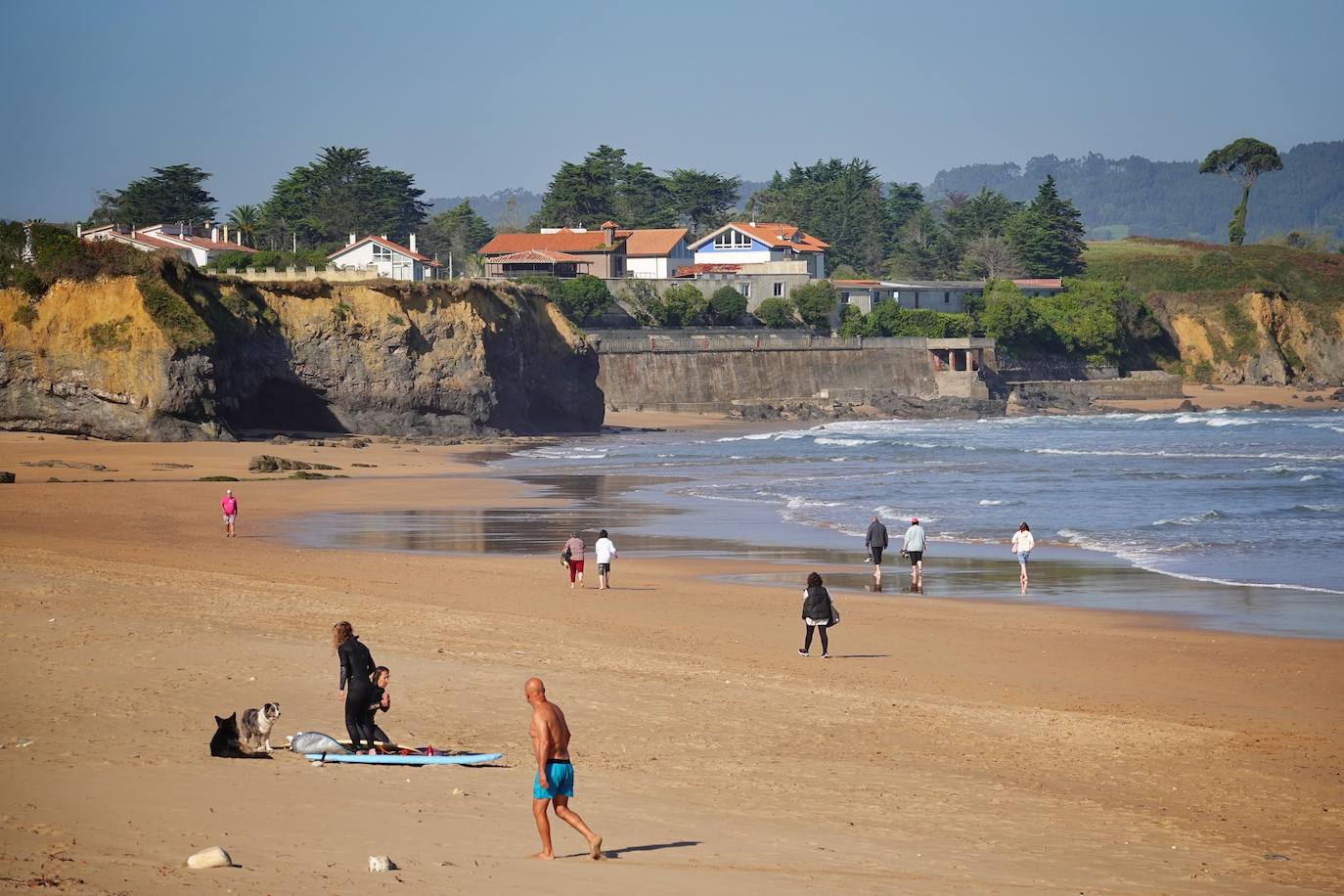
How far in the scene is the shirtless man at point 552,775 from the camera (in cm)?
868

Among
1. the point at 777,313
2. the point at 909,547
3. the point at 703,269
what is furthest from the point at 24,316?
the point at 703,269

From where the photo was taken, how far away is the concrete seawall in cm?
8538

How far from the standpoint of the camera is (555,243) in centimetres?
10319

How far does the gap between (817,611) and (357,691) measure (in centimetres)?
714

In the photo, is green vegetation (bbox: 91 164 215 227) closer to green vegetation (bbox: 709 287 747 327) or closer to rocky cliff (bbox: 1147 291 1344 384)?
green vegetation (bbox: 709 287 747 327)

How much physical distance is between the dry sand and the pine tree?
4056 inches

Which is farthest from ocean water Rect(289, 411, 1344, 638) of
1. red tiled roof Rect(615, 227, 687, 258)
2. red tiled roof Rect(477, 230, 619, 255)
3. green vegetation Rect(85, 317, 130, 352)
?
red tiled roof Rect(615, 227, 687, 258)

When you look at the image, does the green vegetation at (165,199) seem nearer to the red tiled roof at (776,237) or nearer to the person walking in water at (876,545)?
the red tiled roof at (776,237)

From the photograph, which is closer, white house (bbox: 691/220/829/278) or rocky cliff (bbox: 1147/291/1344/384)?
white house (bbox: 691/220/829/278)

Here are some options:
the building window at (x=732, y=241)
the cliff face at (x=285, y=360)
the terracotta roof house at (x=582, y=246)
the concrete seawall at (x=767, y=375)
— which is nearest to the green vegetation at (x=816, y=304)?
the concrete seawall at (x=767, y=375)

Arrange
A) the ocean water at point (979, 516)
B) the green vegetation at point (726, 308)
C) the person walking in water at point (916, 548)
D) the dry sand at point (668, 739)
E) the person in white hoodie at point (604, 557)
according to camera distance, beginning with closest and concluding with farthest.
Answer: the dry sand at point (668, 739) < the person in white hoodie at point (604, 557) < the person walking in water at point (916, 548) < the ocean water at point (979, 516) < the green vegetation at point (726, 308)

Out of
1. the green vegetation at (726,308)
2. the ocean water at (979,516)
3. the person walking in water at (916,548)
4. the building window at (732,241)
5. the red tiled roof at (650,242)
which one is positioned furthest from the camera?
the building window at (732,241)

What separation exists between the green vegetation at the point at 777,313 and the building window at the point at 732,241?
39.9ft

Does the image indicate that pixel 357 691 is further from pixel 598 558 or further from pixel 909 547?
pixel 909 547
